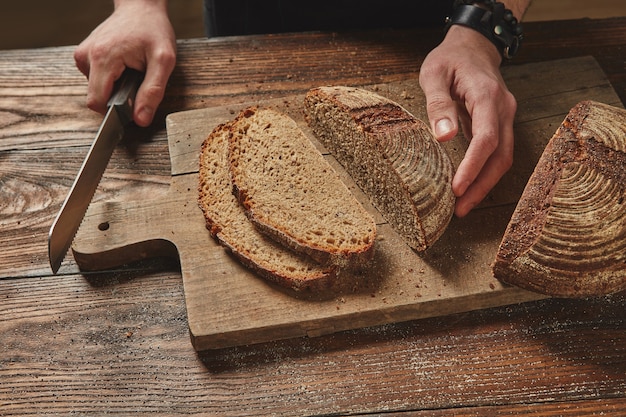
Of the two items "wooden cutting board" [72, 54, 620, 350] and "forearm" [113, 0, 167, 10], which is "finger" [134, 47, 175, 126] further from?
"forearm" [113, 0, 167, 10]

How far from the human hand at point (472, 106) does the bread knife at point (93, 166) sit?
106cm

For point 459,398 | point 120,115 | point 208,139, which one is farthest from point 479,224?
point 120,115

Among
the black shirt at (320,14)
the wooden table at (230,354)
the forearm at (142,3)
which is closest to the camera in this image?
the wooden table at (230,354)

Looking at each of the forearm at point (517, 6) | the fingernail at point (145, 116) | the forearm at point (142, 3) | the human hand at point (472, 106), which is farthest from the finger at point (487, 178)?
the forearm at point (142, 3)

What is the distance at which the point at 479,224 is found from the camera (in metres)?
2.11

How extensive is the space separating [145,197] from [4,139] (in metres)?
0.64

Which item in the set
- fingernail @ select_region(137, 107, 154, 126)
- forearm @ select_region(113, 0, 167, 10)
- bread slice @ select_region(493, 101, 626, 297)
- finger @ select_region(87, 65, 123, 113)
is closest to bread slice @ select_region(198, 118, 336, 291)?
fingernail @ select_region(137, 107, 154, 126)

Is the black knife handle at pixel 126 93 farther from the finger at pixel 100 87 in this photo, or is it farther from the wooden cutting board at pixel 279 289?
the wooden cutting board at pixel 279 289

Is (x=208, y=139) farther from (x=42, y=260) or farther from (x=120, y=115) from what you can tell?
(x=42, y=260)

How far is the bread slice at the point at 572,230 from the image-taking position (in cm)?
184

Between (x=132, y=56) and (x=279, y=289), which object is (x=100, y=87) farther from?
(x=279, y=289)

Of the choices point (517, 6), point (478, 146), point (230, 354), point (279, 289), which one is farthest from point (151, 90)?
point (517, 6)

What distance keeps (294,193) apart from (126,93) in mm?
774

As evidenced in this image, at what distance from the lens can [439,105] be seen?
86.0 inches
